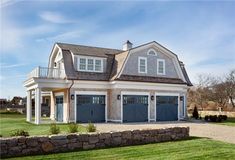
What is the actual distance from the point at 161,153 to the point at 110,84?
14478mm

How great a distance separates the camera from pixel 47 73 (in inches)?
915

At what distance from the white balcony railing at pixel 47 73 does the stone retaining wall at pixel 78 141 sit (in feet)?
42.1

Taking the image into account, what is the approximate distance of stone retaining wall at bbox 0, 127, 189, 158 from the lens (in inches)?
347

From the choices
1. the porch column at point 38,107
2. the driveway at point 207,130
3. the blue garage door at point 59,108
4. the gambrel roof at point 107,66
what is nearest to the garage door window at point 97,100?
the gambrel roof at point 107,66

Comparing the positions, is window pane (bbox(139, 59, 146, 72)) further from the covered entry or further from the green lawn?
the green lawn

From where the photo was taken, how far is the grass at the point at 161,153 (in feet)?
29.0

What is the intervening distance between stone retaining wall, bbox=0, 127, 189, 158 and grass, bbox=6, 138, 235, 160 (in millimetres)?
421

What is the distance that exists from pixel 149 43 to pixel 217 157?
55.3 feet

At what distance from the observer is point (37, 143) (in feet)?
29.9

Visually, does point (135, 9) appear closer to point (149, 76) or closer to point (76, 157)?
point (76, 157)

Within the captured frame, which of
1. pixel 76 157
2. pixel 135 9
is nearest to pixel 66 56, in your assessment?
pixel 135 9

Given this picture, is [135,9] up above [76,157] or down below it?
above

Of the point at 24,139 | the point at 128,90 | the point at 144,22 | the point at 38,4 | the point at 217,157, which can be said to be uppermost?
the point at 144,22

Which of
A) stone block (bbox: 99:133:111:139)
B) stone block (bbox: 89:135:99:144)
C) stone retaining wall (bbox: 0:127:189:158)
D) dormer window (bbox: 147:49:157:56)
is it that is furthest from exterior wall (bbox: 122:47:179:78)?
stone block (bbox: 89:135:99:144)
